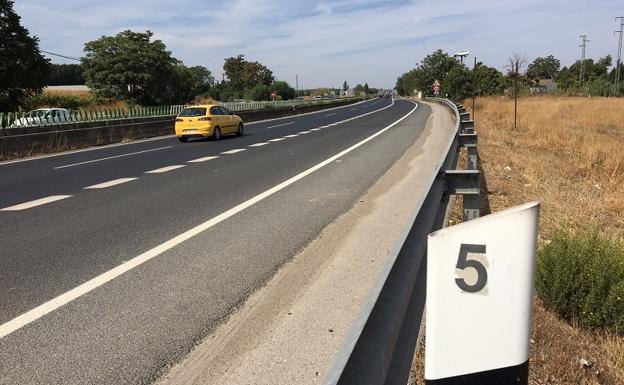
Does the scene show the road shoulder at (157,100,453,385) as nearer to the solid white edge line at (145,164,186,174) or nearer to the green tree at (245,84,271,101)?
the solid white edge line at (145,164,186,174)

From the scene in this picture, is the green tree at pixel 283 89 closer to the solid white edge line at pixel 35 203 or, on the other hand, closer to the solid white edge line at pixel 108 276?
the solid white edge line at pixel 35 203

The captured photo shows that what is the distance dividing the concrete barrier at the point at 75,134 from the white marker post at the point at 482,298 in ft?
55.3

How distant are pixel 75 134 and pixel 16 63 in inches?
1081

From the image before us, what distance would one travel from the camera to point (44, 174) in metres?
11.6

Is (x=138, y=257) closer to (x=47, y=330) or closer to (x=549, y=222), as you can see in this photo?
(x=47, y=330)

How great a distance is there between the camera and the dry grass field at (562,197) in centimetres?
318

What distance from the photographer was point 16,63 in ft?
134

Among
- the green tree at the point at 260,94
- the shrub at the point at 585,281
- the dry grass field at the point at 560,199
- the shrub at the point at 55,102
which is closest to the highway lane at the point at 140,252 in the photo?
the dry grass field at the point at 560,199

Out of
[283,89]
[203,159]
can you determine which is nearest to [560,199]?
[203,159]

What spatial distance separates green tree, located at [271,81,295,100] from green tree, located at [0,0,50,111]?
71841mm

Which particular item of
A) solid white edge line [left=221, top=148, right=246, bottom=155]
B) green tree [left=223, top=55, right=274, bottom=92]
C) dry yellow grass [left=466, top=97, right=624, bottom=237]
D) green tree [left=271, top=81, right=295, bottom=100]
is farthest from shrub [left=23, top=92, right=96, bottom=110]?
green tree [left=223, top=55, right=274, bottom=92]

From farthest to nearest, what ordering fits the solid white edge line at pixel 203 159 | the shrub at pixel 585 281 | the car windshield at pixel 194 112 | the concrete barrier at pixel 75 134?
the car windshield at pixel 194 112
the concrete barrier at pixel 75 134
the solid white edge line at pixel 203 159
the shrub at pixel 585 281

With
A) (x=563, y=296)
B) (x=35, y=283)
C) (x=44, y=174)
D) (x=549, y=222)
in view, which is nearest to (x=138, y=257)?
(x=35, y=283)

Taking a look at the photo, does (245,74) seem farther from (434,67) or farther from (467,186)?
(467,186)
